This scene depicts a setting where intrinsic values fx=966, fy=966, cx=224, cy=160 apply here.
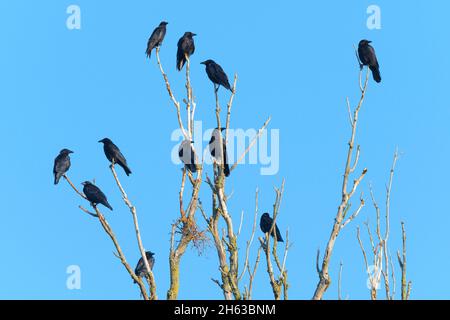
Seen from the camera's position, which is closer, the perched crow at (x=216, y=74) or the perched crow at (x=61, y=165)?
the perched crow at (x=61, y=165)

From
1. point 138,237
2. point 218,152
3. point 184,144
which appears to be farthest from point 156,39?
point 138,237

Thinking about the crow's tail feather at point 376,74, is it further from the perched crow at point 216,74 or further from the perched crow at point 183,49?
the perched crow at point 183,49

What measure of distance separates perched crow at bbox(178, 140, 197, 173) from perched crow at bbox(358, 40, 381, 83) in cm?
298

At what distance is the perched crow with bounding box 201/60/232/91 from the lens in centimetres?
1525

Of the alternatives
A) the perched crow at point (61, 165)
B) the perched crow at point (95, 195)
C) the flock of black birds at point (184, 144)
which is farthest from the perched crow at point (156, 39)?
the perched crow at point (95, 195)

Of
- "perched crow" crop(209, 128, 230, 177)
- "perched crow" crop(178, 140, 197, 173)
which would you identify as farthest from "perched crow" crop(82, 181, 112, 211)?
"perched crow" crop(209, 128, 230, 177)

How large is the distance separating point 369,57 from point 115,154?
420 centimetres

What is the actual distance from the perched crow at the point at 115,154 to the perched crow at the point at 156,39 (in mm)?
2037

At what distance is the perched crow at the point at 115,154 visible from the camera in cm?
1453

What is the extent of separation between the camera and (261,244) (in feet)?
36.4
